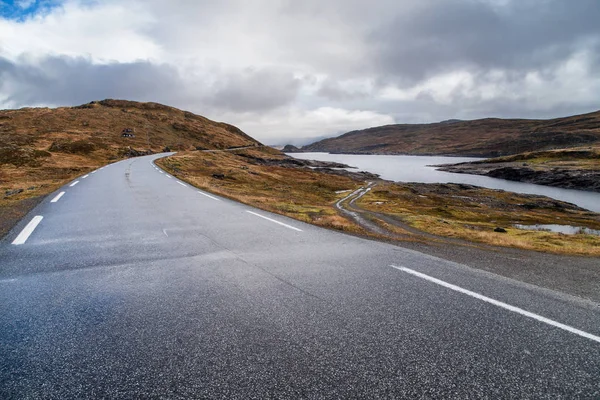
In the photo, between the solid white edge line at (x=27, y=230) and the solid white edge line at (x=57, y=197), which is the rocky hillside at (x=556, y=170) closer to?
the solid white edge line at (x=57, y=197)

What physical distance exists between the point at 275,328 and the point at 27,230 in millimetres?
9161

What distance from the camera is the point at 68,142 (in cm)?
6638

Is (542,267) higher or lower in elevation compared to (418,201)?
higher

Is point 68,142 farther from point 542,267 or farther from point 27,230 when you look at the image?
point 542,267

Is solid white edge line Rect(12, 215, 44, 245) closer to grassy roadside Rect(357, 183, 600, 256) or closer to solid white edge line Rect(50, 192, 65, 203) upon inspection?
solid white edge line Rect(50, 192, 65, 203)

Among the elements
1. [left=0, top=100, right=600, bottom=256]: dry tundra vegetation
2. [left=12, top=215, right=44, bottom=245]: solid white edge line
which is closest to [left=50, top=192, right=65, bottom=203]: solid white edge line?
[left=0, top=100, right=600, bottom=256]: dry tundra vegetation

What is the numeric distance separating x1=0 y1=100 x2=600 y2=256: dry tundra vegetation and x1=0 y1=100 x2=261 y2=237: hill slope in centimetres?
20

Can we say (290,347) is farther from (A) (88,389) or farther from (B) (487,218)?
(B) (487,218)

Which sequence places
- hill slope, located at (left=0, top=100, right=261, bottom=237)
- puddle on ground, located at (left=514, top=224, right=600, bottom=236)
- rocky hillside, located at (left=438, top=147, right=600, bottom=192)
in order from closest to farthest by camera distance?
hill slope, located at (left=0, top=100, right=261, bottom=237), puddle on ground, located at (left=514, top=224, right=600, bottom=236), rocky hillside, located at (left=438, top=147, right=600, bottom=192)

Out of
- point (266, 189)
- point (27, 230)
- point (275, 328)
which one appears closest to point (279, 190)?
point (266, 189)

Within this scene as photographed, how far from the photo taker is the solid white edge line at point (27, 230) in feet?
26.2

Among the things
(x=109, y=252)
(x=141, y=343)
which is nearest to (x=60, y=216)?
(x=109, y=252)

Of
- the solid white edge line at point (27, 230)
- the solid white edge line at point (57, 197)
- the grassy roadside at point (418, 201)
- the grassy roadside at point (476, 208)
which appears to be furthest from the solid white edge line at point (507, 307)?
the solid white edge line at point (57, 197)

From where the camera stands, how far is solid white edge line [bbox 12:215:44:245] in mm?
7973
